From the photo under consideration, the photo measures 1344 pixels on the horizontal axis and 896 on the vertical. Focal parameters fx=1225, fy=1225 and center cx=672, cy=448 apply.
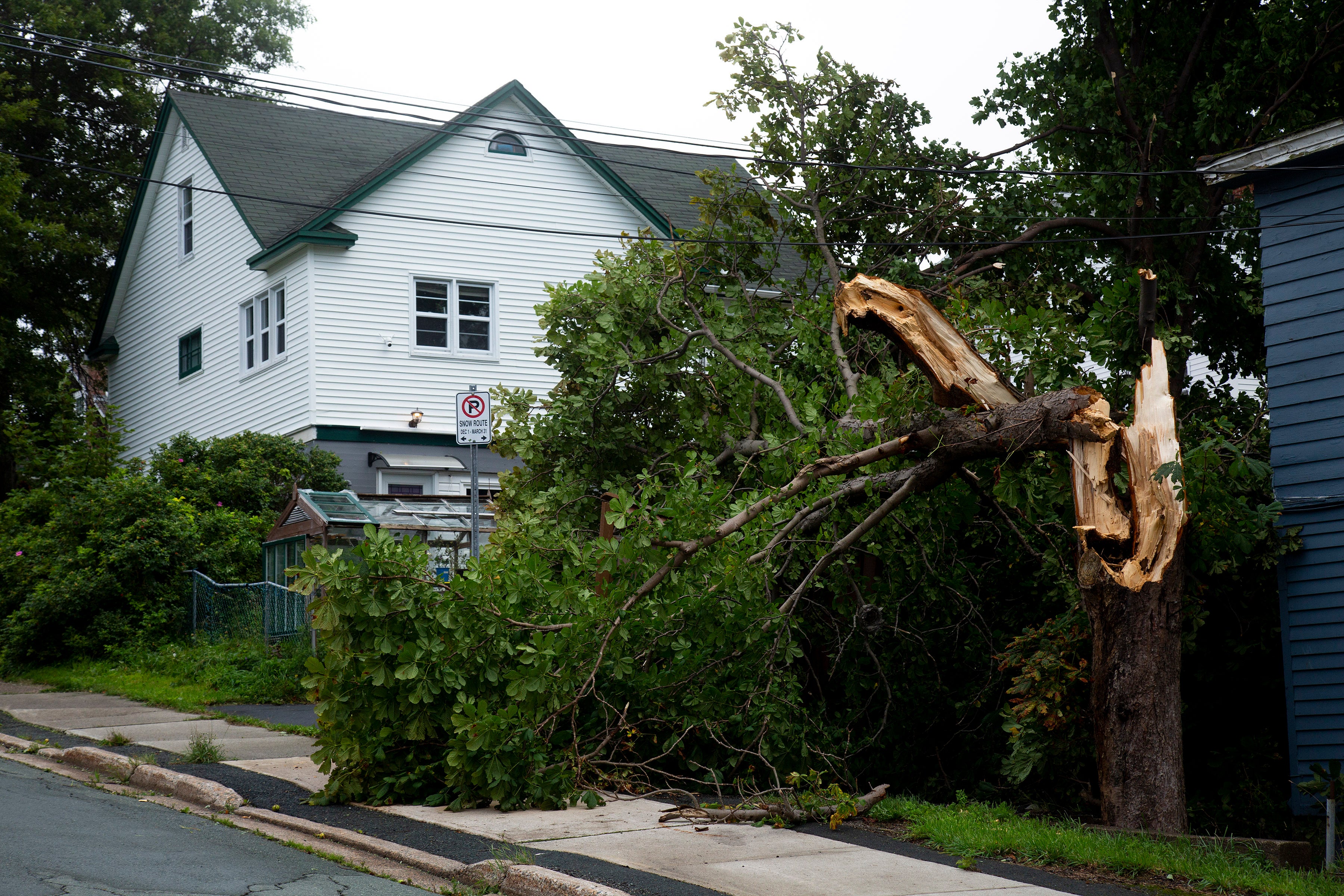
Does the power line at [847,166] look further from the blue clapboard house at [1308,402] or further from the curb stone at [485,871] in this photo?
the curb stone at [485,871]

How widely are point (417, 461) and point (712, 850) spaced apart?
593 inches

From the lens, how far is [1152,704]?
7.90 meters

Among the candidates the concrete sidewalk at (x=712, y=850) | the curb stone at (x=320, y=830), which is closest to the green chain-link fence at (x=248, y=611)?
the curb stone at (x=320, y=830)

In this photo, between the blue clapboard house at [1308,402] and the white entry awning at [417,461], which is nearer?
the blue clapboard house at [1308,402]

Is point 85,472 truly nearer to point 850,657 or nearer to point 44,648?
point 44,648

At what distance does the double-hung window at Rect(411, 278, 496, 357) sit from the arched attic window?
2.48m

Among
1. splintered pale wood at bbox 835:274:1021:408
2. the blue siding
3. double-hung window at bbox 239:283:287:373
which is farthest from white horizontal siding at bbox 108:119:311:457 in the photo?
the blue siding

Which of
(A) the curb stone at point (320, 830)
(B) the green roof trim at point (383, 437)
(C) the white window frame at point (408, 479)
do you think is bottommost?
(A) the curb stone at point (320, 830)

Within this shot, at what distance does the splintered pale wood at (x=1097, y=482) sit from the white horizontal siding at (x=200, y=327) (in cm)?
1476

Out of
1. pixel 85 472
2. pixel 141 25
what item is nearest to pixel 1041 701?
pixel 85 472

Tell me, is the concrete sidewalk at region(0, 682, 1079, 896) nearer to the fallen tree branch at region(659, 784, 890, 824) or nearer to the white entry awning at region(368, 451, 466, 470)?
the fallen tree branch at region(659, 784, 890, 824)

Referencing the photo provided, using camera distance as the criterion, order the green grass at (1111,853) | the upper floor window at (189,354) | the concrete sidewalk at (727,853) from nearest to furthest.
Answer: the concrete sidewalk at (727,853)
the green grass at (1111,853)
the upper floor window at (189,354)

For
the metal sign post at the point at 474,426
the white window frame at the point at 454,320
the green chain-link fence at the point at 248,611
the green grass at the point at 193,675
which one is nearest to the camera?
the metal sign post at the point at 474,426

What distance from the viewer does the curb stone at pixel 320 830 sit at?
19.6ft
